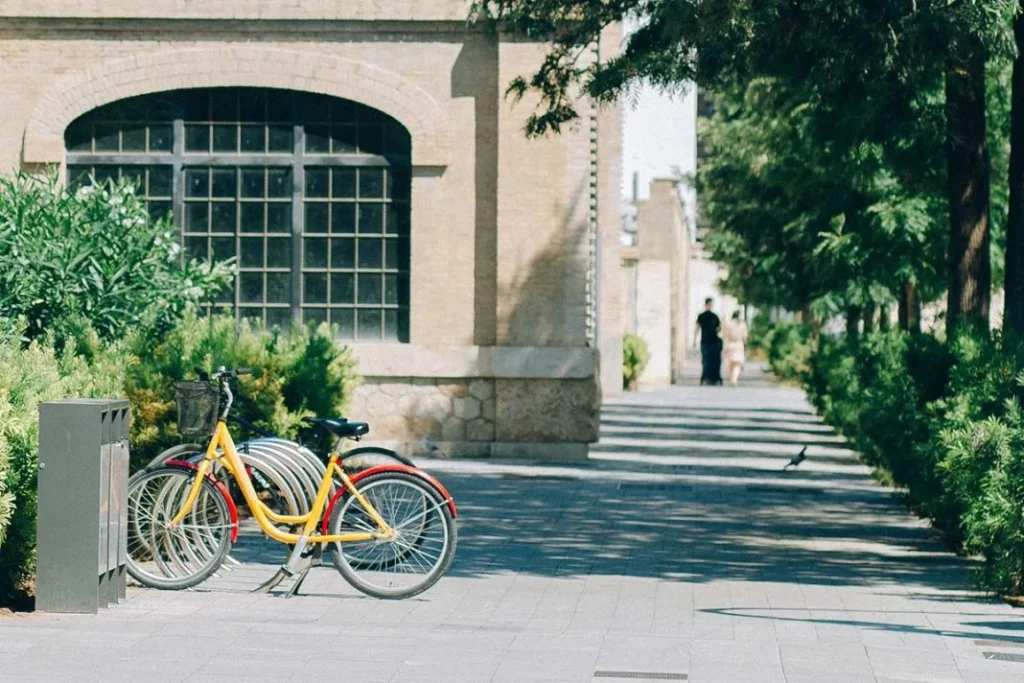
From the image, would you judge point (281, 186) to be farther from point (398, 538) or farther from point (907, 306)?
point (398, 538)

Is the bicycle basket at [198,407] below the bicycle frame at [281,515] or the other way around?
the other way around

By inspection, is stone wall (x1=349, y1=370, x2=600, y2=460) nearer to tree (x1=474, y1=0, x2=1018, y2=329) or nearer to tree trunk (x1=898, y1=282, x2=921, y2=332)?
tree (x1=474, y1=0, x2=1018, y2=329)

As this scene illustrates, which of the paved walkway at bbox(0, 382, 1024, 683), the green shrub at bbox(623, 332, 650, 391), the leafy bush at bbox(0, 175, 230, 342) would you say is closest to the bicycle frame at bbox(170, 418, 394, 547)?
the paved walkway at bbox(0, 382, 1024, 683)

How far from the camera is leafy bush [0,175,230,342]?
1434 cm

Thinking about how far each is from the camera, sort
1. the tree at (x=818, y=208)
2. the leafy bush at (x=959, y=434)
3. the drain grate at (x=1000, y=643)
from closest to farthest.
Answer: the drain grate at (x=1000, y=643) → the leafy bush at (x=959, y=434) → the tree at (x=818, y=208)

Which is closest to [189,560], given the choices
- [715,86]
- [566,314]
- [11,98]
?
[715,86]

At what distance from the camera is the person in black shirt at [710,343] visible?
138 ft

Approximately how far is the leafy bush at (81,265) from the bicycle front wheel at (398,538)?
4.67m

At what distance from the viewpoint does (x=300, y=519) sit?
991 centimetres

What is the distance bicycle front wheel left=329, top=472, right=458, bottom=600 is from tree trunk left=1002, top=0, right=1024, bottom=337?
4773 mm

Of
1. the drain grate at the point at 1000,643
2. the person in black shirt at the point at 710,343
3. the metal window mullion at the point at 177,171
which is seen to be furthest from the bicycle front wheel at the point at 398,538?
the person in black shirt at the point at 710,343

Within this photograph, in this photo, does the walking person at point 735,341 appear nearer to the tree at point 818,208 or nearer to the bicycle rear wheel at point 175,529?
the tree at point 818,208

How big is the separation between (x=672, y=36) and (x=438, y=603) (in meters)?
4.51

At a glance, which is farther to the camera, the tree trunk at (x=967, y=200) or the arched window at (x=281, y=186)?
the arched window at (x=281, y=186)
